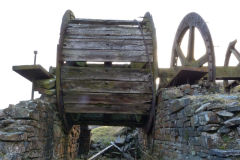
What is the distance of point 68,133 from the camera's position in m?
6.59

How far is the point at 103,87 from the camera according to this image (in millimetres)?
5547

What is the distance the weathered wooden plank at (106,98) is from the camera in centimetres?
557

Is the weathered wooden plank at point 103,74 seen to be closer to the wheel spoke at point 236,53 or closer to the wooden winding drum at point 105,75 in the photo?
the wooden winding drum at point 105,75

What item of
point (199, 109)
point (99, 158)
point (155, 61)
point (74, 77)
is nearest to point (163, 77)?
point (155, 61)

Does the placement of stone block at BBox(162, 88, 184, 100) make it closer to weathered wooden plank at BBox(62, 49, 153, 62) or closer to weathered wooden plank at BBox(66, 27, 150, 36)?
weathered wooden plank at BBox(62, 49, 153, 62)

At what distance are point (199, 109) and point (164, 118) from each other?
5.46ft

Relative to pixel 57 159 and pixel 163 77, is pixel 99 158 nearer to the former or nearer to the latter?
pixel 57 159

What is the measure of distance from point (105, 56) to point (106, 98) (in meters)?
1.01

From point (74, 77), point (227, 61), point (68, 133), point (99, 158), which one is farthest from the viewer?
point (99, 158)

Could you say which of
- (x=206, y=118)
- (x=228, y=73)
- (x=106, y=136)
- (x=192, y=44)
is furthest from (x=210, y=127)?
(x=106, y=136)

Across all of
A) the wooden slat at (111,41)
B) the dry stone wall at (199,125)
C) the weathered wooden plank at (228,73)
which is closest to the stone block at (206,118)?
the dry stone wall at (199,125)

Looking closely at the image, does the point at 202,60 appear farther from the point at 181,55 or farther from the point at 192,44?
the point at 181,55

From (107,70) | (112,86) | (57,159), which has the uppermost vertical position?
(107,70)

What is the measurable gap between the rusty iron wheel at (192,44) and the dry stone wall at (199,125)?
77cm
